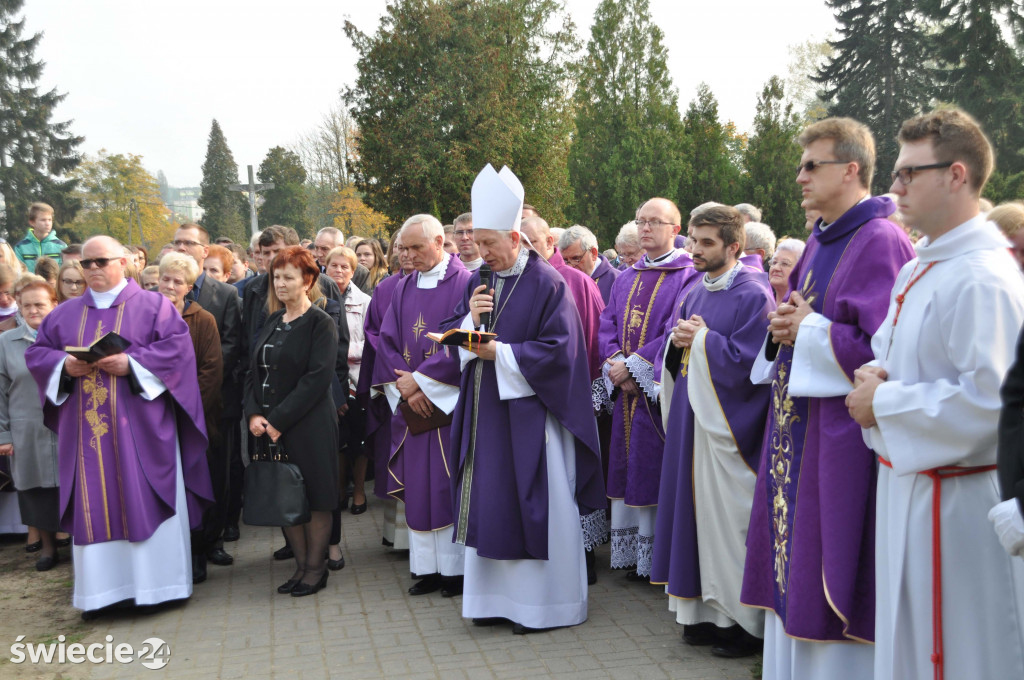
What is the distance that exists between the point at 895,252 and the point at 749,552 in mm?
1397

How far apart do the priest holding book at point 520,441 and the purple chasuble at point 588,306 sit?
115 cm

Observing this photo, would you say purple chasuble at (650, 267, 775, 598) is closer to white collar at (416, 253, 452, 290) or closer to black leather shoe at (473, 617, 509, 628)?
black leather shoe at (473, 617, 509, 628)

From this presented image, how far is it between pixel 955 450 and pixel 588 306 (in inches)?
155

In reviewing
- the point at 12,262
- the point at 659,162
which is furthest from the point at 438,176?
the point at 12,262

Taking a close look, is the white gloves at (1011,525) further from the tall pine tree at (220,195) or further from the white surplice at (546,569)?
the tall pine tree at (220,195)

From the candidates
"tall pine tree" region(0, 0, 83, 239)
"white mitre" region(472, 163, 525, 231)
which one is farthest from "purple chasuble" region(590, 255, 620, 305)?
"tall pine tree" region(0, 0, 83, 239)

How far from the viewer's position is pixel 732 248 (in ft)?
15.7

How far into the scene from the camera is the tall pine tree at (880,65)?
3169cm

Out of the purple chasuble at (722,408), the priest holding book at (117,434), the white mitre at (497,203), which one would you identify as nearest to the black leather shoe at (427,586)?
the priest holding book at (117,434)

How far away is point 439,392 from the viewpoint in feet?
19.0

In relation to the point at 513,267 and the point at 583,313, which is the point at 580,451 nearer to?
the point at 513,267

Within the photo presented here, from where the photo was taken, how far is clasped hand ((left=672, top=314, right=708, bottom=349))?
15.4 feet

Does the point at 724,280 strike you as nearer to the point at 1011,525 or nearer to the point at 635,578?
the point at 635,578

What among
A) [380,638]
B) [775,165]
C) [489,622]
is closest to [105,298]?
[380,638]
